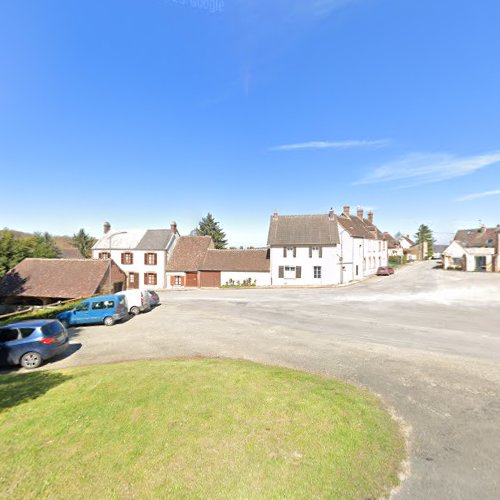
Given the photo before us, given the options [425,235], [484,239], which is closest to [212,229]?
[484,239]

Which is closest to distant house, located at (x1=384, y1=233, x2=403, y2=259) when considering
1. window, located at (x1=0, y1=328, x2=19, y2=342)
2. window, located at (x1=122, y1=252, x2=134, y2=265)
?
window, located at (x1=122, y1=252, x2=134, y2=265)

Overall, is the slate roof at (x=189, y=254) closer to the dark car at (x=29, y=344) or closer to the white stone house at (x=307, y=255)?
the white stone house at (x=307, y=255)

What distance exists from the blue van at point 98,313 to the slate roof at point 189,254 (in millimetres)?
20945

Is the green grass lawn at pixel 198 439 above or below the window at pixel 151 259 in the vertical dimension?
below

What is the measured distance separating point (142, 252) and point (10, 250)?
46.9 feet

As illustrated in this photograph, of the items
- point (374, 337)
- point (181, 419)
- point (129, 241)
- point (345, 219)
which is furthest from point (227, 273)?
point (181, 419)

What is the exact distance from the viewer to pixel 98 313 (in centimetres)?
1789

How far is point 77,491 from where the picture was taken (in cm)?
433

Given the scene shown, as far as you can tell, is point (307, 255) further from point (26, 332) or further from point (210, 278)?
point (26, 332)

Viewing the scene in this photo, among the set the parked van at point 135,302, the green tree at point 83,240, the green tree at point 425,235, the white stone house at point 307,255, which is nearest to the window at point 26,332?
the parked van at point 135,302

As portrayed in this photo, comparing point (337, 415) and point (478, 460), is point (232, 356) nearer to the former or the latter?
point (337, 415)

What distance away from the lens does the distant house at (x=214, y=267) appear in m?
38.6

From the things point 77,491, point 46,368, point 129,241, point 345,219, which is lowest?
point 46,368

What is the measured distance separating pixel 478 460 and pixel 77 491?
6.59 m
